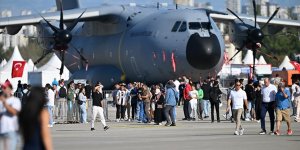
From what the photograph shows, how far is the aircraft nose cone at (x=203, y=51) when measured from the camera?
137ft

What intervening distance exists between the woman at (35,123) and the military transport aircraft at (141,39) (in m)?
29.5

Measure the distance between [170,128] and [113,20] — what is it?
716 inches

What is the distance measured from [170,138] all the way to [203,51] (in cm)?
1733

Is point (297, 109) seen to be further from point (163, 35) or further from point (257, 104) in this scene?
point (163, 35)

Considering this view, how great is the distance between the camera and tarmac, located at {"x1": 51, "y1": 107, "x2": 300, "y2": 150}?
848 inches

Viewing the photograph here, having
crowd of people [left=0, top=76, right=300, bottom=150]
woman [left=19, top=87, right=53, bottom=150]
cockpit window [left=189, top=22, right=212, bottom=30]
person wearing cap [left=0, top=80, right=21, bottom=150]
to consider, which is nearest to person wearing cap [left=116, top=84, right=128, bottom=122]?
crowd of people [left=0, top=76, right=300, bottom=150]

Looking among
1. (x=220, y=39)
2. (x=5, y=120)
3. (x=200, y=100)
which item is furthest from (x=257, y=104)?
(x=5, y=120)

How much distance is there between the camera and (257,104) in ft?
107

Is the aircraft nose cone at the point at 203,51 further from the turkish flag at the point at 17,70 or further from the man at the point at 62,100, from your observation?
the turkish flag at the point at 17,70

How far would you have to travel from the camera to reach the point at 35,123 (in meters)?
12.2

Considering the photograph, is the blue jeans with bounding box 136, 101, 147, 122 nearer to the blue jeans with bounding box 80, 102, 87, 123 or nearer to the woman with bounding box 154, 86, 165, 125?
the woman with bounding box 154, 86, 165, 125

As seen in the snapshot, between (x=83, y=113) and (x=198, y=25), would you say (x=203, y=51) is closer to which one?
(x=198, y=25)

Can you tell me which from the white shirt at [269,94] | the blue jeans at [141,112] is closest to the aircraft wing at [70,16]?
the blue jeans at [141,112]

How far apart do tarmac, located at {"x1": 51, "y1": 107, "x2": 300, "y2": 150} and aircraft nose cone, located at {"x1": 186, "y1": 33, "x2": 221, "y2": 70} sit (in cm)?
936
